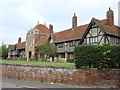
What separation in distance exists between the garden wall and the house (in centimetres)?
1529

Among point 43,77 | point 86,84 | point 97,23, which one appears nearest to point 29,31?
point 97,23

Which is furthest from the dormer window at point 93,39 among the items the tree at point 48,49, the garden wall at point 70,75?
the garden wall at point 70,75

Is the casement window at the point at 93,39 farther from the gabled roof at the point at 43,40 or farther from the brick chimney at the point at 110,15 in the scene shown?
the gabled roof at the point at 43,40

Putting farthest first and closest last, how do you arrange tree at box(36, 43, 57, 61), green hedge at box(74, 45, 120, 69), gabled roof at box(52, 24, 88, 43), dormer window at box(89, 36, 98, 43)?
tree at box(36, 43, 57, 61)
gabled roof at box(52, 24, 88, 43)
dormer window at box(89, 36, 98, 43)
green hedge at box(74, 45, 120, 69)

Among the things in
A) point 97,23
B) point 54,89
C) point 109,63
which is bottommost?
point 54,89

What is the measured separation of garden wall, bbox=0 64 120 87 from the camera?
1167cm

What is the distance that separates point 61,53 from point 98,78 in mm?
25783

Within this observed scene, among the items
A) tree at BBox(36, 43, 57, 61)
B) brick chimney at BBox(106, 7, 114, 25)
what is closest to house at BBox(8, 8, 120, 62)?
brick chimney at BBox(106, 7, 114, 25)

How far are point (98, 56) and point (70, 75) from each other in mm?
2908

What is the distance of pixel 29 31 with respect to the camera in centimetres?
5181

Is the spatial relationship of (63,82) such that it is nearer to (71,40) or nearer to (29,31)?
(71,40)

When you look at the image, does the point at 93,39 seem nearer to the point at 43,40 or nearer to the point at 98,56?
the point at 98,56

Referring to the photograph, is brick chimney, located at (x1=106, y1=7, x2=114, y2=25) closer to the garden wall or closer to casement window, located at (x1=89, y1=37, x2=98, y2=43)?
casement window, located at (x1=89, y1=37, x2=98, y2=43)

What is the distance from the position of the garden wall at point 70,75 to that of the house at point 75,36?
15.3 m
